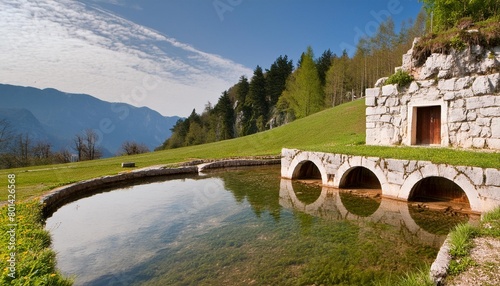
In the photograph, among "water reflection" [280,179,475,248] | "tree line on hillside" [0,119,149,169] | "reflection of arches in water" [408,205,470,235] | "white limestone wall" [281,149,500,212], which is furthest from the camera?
"tree line on hillside" [0,119,149,169]

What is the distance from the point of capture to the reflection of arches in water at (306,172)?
55.5 feet

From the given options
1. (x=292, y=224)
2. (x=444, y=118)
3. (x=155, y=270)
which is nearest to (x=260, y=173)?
(x=292, y=224)

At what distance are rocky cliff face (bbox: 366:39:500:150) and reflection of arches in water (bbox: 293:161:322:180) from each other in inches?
154

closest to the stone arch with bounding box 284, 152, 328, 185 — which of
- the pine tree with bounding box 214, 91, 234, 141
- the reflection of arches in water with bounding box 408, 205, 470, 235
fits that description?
the reflection of arches in water with bounding box 408, 205, 470, 235

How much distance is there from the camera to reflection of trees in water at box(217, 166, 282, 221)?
38.0 ft

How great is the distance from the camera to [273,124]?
7350 cm

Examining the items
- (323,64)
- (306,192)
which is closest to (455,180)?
(306,192)

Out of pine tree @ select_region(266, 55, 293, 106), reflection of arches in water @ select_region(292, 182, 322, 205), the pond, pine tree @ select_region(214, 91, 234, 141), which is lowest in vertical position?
the pond

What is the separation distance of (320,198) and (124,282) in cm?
884

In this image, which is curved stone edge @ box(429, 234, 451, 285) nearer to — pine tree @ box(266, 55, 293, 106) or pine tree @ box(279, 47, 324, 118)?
pine tree @ box(279, 47, 324, 118)

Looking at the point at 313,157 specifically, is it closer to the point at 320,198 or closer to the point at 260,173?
the point at 320,198

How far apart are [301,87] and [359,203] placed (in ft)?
159

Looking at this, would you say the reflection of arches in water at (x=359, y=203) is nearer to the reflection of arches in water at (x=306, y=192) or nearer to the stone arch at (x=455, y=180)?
the reflection of arches in water at (x=306, y=192)

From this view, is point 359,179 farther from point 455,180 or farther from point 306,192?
point 455,180
